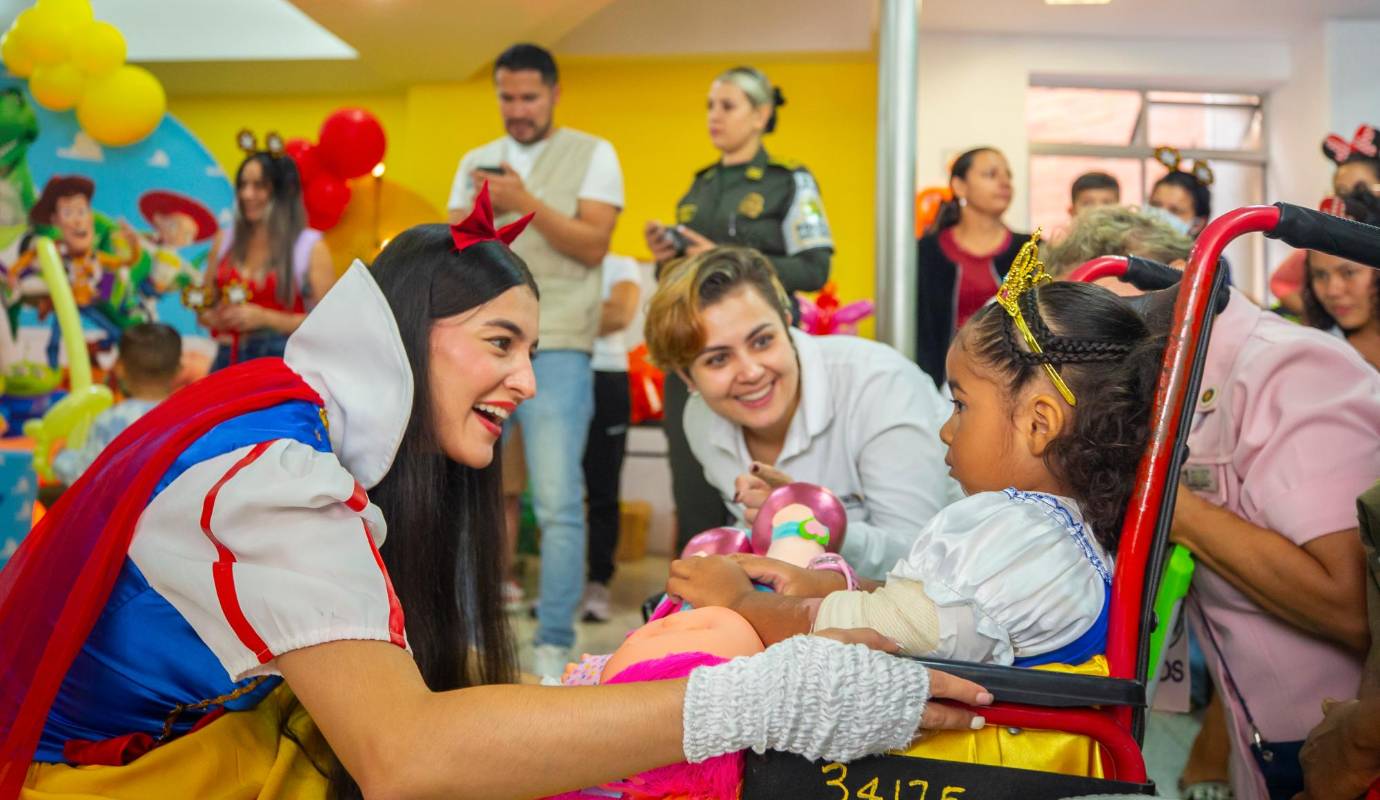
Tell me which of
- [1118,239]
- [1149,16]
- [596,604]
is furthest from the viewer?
[1149,16]

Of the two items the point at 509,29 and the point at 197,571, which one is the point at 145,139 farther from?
the point at 197,571

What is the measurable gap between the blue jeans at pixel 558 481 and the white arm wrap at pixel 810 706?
7.66 feet

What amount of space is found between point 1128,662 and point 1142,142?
29.1 ft

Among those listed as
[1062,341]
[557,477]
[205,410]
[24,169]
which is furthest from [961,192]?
[24,169]

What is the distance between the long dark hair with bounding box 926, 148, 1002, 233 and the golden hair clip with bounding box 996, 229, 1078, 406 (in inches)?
107

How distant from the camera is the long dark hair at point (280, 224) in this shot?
4359 mm

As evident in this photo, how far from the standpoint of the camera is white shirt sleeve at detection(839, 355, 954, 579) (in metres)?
2.48

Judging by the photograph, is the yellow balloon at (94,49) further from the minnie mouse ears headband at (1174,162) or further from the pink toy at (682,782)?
the pink toy at (682,782)

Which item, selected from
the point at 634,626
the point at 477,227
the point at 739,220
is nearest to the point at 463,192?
the point at 739,220

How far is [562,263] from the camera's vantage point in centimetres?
386

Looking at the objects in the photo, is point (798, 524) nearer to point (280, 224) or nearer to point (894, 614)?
point (894, 614)

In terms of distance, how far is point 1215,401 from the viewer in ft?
6.72

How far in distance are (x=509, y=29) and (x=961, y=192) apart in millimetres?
4256

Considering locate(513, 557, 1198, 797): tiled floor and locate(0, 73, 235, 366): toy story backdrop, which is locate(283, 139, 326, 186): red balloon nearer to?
locate(0, 73, 235, 366): toy story backdrop
